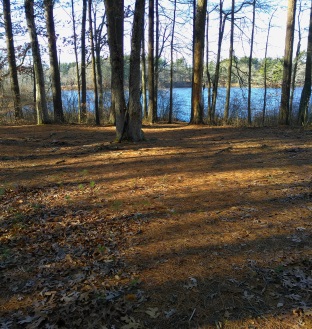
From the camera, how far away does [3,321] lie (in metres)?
2.51

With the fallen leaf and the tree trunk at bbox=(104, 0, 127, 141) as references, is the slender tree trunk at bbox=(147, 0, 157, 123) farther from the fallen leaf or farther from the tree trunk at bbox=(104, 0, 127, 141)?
the fallen leaf

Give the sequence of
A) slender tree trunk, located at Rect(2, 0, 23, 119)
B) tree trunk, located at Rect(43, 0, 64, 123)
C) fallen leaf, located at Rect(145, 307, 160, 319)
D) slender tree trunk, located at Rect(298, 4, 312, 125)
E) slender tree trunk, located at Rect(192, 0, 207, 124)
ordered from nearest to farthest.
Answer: fallen leaf, located at Rect(145, 307, 160, 319) → slender tree trunk, located at Rect(192, 0, 207, 124) → slender tree trunk, located at Rect(298, 4, 312, 125) → tree trunk, located at Rect(43, 0, 64, 123) → slender tree trunk, located at Rect(2, 0, 23, 119)

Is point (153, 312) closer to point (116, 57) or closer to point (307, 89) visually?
point (116, 57)

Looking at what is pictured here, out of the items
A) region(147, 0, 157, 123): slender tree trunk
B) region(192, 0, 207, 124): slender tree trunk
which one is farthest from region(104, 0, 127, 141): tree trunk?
region(147, 0, 157, 123): slender tree trunk

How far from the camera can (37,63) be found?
12.3 m

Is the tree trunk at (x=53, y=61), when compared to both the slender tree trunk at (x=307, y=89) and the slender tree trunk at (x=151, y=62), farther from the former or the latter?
the slender tree trunk at (x=307, y=89)

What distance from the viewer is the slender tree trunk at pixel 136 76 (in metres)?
7.96

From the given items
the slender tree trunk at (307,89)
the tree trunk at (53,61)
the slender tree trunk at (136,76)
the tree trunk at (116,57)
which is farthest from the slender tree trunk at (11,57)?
the slender tree trunk at (307,89)

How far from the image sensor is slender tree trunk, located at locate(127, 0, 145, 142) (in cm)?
796

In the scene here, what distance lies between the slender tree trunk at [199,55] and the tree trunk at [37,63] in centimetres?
653

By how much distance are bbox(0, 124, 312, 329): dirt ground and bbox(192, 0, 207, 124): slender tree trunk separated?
6.27 meters

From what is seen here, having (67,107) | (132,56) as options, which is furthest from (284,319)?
(67,107)

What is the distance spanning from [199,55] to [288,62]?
13.1 feet

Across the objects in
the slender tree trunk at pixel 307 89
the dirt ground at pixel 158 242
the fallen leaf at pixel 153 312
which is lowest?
the fallen leaf at pixel 153 312
